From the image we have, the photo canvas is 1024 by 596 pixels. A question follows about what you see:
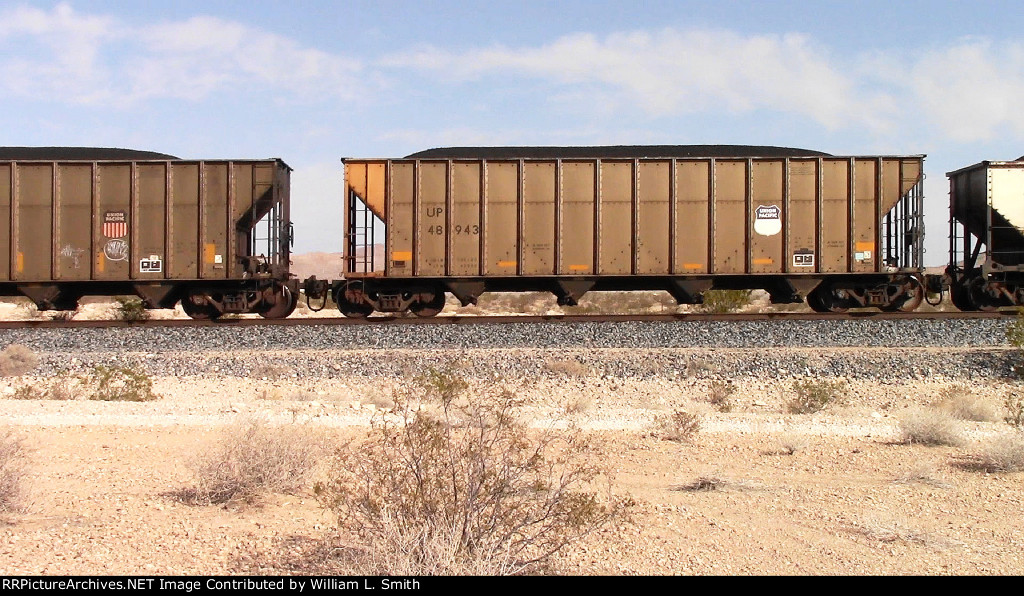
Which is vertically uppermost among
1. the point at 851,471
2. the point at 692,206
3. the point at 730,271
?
the point at 692,206

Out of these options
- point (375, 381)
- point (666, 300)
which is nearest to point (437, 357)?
point (375, 381)

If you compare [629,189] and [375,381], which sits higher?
[629,189]

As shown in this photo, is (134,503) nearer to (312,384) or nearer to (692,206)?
(312,384)

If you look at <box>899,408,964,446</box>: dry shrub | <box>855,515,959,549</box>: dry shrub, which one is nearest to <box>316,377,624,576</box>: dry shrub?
<box>855,515,959,549</box>: dry shrub

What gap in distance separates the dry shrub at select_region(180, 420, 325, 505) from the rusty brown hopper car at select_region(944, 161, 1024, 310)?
15251 mm

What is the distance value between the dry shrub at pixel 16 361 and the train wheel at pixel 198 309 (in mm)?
4311

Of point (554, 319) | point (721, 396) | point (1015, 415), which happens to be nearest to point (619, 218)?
point (554, 319)

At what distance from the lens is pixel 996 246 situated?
17609mm

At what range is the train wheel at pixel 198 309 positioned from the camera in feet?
57.7

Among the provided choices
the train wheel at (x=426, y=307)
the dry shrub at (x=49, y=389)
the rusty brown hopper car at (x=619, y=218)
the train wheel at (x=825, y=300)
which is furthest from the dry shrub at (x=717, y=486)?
the train wheel at (x=825, y=300)

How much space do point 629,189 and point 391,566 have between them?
13569mm

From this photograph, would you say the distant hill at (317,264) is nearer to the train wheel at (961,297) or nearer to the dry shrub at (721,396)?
Result: the train wheel at (961,297)

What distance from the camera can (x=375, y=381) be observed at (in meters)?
12.2
